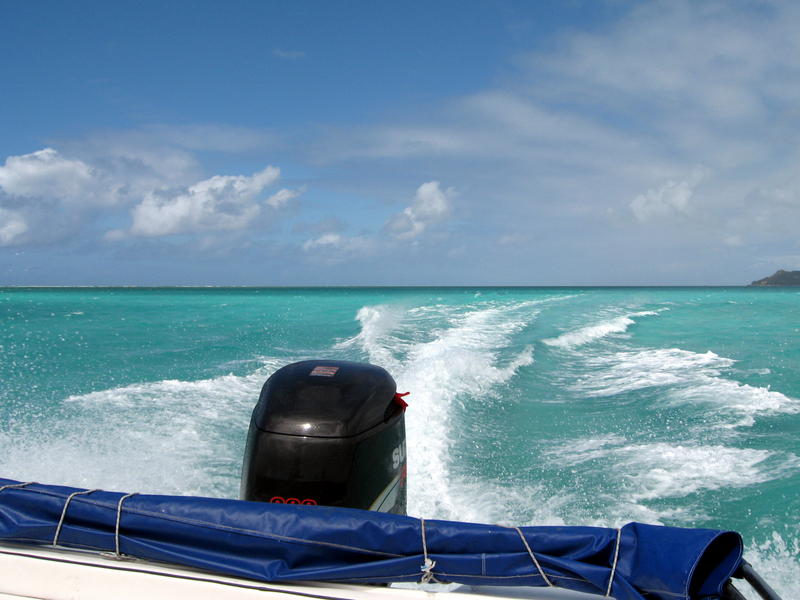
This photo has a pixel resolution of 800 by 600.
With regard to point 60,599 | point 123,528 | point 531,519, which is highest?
point 123,528

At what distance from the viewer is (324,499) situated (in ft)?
7.29

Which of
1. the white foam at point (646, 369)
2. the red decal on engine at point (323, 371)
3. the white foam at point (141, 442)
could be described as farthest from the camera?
the white foam at point (646, 369)

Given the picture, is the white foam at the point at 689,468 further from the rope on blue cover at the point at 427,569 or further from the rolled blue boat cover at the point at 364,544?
the rope on blue cover at the point at 427,569

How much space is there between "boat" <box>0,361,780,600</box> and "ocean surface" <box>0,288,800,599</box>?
6.81ft

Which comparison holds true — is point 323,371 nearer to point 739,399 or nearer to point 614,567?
point 614,567

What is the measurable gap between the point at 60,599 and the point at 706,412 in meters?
6.37

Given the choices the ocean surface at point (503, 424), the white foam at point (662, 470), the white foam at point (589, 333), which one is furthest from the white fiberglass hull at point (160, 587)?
the white foam at point (589, 333)

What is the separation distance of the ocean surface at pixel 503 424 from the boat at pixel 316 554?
6.81 ft

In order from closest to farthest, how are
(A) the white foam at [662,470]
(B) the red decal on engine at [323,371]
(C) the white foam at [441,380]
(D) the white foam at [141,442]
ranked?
(B) the red decal on engine at [323,371]
(A) the white foam at [662,470]
(C) the white foam at [441,380]
(D) the white foam at [141,442]

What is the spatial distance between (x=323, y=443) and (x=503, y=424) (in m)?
4.24

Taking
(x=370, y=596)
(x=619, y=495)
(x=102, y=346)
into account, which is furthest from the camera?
(x=102, y=346)

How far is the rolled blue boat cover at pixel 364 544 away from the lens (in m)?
1.46

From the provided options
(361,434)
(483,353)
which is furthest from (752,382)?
(361,434)

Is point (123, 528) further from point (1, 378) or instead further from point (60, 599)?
point (1, 378)
